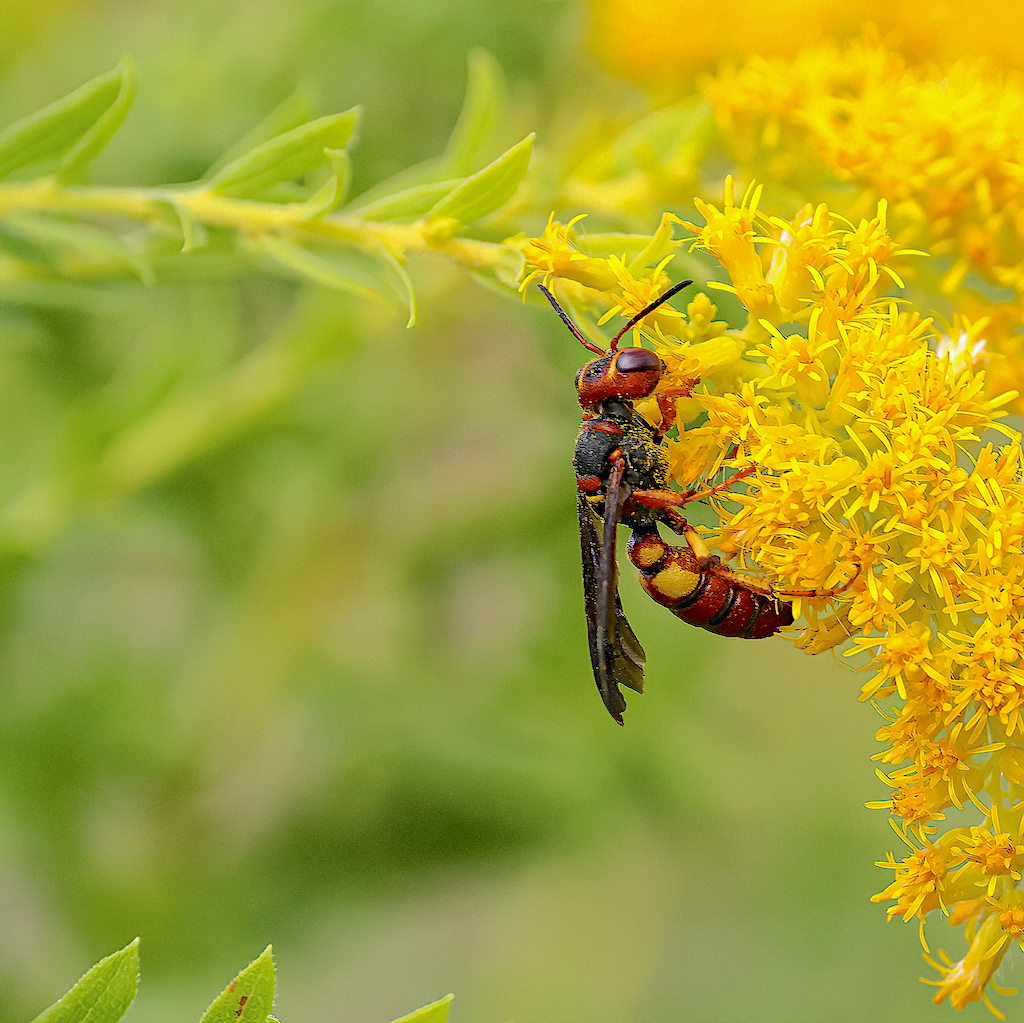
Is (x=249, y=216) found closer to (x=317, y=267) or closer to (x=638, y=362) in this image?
(x=317, y=267)

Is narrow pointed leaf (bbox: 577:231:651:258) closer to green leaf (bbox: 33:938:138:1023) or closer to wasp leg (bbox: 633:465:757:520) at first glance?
wasp leg (bbox: 633:465:757:520)

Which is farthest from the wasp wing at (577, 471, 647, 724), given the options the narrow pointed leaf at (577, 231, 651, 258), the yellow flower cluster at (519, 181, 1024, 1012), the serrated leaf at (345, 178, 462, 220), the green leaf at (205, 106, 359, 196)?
the green leaf at (205, 106, 359, 196)

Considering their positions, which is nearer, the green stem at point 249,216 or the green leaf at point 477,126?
the green stem at point 249,216

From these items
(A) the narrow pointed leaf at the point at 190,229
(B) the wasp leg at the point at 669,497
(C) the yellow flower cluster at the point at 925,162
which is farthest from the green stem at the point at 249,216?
(C) the yellow flower cluster at the point at 925,162

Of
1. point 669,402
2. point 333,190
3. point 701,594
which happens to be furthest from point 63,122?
point 701,594

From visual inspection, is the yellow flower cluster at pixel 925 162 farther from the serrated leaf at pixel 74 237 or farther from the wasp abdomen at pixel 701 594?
the serrated leaf at pixel 74 237

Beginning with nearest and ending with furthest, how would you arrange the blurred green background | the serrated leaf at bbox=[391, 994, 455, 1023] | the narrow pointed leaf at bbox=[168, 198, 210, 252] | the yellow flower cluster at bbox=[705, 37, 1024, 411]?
1. the serrated leaf at bbox=[391, 994, 455, 1023]
2. the narrow pointed leaf at bbox=[168, 198, 210, 252]
3. the yellow flower cluster at bbox=[705, 37, 1024, 411]
4. the blurred green background
